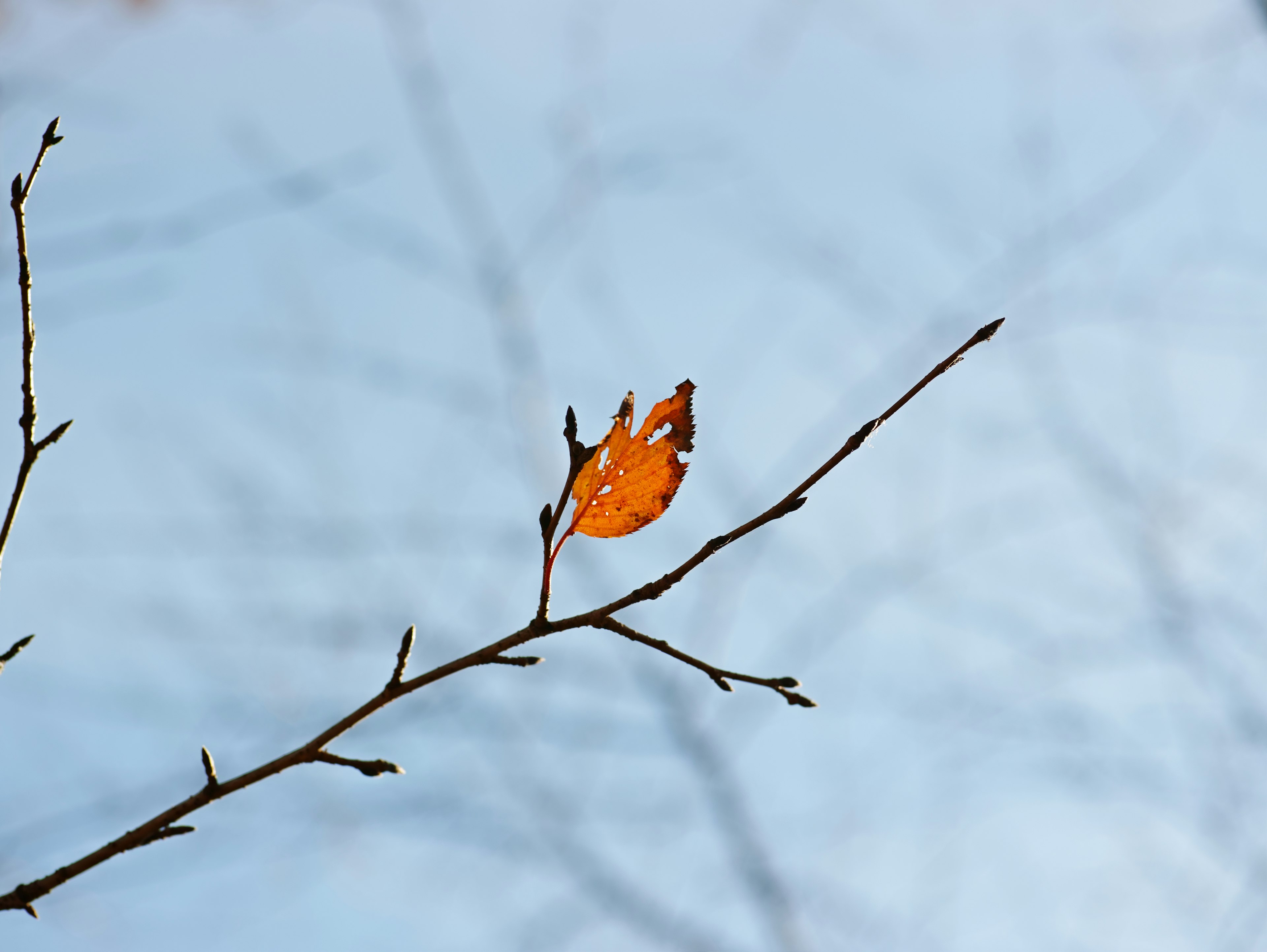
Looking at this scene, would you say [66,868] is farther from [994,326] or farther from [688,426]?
[994,326]

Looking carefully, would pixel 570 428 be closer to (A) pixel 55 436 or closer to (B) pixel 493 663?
(B) pixel 493 663

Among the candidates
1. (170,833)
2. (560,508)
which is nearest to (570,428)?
(560,508)

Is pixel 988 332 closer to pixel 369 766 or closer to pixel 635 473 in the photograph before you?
pixel 635 473

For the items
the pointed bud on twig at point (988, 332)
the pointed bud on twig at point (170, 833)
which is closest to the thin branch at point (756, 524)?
the pointed bud on twig at point (988, 332)

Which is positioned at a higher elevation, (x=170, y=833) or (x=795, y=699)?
(x=795, y=699)

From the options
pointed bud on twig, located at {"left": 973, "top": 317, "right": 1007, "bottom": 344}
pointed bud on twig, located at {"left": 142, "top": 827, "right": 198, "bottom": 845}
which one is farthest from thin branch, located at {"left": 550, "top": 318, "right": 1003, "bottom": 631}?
pointed bud on twig, located at {"left": 142, "top": 827, "right": 198, "bottom": 845}

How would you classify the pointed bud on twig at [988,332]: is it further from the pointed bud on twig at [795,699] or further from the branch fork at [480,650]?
the pointed bud on twig at [795,699]
